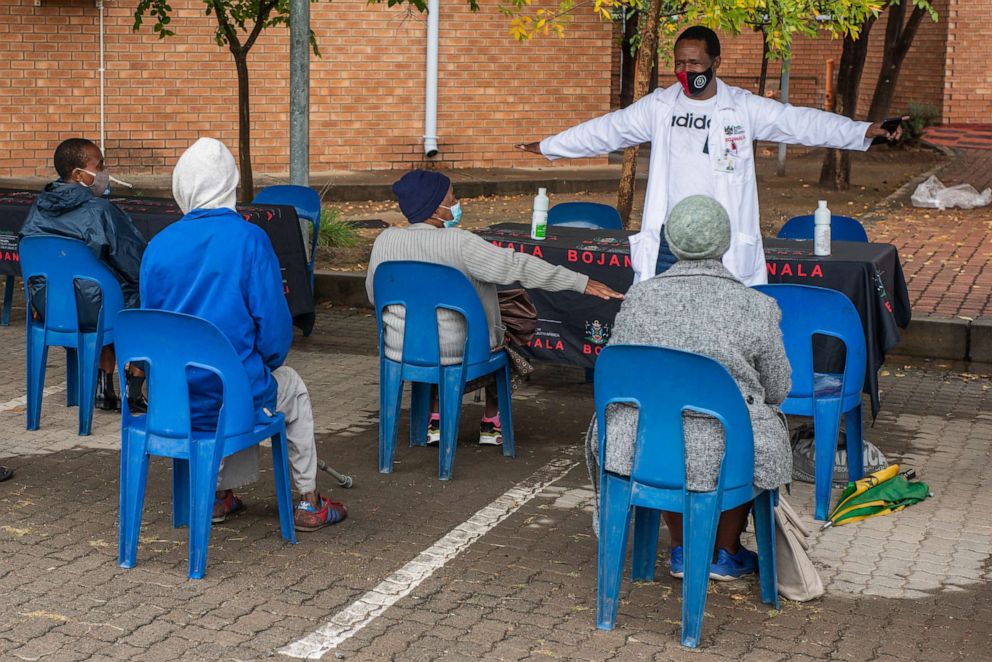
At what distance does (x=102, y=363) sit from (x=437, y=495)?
100.0 inches

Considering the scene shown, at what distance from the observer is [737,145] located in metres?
6.33

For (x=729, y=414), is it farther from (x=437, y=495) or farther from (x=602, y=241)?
(x=602, y=241)

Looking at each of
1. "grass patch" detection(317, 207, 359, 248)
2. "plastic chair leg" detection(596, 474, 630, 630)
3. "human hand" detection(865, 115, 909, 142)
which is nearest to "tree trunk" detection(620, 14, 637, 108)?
"grass patch" detection(317, 207, 359, 248)

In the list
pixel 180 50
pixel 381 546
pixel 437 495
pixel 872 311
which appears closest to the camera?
pixel 381 546

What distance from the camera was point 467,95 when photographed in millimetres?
18047

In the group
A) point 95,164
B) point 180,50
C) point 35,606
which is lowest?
point 35,606

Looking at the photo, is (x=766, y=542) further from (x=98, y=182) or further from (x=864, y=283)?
(x=98, y=182)

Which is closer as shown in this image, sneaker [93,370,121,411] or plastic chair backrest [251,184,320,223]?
sneaker [93,370,121,411]

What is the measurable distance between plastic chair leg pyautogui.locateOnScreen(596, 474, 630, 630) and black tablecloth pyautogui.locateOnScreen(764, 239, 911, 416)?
2.35 meters

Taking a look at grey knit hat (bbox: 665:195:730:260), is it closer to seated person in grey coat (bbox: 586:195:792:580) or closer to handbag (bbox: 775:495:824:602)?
seated person in grey coat (bbox: 586:195:792:580)

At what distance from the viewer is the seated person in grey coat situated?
442 cm

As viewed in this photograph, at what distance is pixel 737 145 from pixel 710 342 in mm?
2152

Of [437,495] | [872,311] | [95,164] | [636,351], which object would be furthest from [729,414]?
[95,164]

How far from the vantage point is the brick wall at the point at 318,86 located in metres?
16.6
